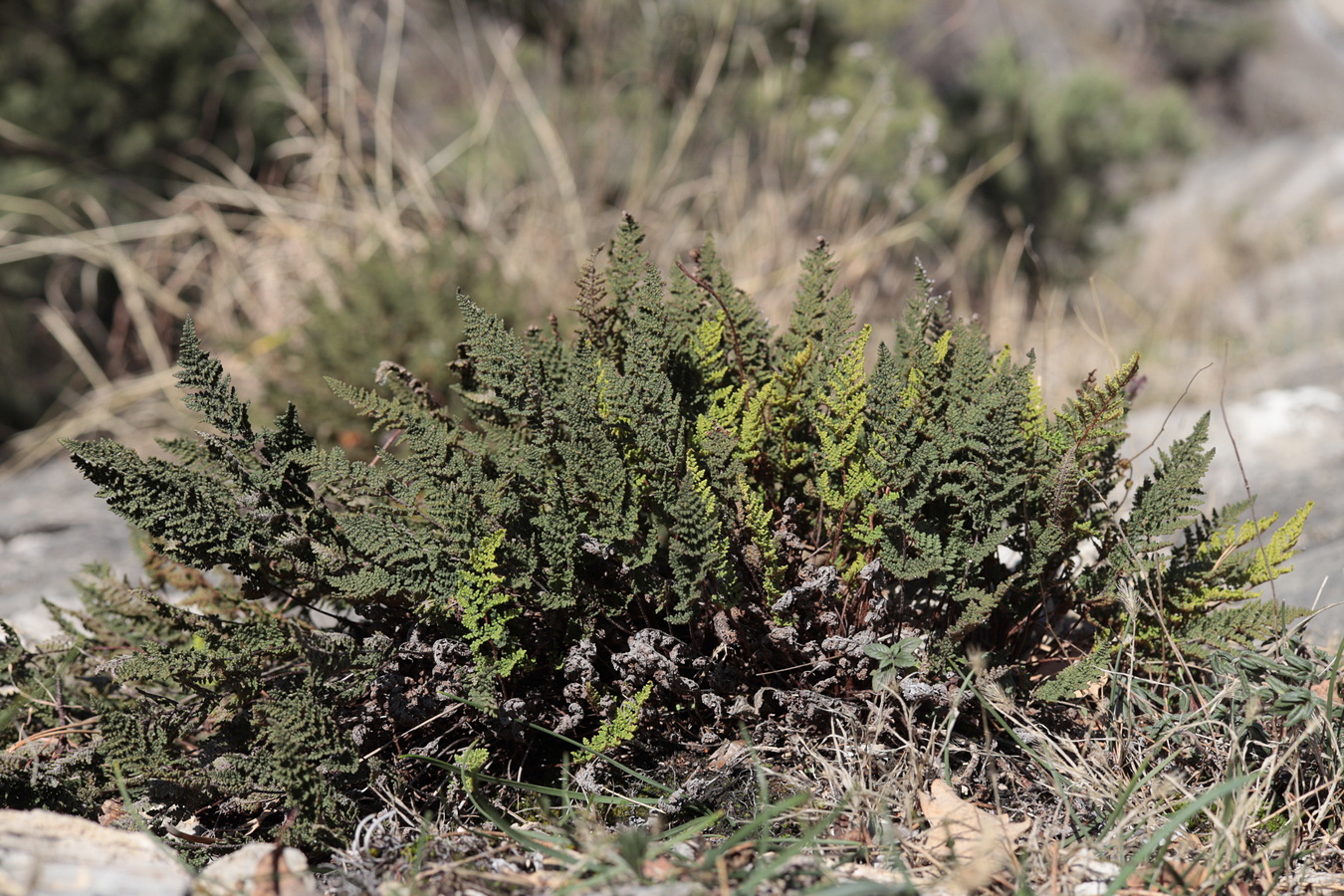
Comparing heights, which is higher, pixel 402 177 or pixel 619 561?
pixel 402 177

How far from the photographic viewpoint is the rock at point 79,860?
1.16 metres

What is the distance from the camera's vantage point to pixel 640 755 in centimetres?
170

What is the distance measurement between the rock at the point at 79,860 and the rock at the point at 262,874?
0.06m

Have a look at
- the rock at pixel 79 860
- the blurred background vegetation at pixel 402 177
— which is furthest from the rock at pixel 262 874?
the blurred background vegetation at pixel 402 177

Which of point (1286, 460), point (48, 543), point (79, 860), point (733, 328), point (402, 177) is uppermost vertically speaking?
point (402, 177)

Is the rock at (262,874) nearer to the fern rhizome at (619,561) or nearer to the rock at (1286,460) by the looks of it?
the fern rhizome at (619,561)

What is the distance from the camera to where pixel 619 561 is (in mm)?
1714

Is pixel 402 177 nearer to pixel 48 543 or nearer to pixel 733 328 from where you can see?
pixel 48 543

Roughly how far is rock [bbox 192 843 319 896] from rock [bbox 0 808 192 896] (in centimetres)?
6

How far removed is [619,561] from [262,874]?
0.72 meters

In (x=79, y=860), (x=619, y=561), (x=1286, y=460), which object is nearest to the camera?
(x=79, y=860)

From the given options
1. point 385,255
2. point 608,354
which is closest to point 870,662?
point 608,354

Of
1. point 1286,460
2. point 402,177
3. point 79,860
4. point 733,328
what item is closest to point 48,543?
point 79,860

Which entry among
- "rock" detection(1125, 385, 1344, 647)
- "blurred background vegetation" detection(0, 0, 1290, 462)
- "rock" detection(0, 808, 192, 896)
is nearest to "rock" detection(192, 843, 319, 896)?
"rock" detection(0, 808, 192, 896)
